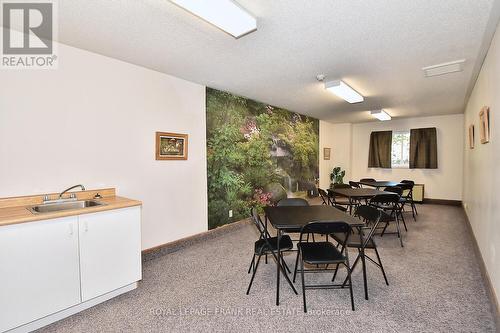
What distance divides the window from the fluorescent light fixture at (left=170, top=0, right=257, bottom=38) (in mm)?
7049

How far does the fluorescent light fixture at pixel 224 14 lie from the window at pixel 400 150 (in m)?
7.05

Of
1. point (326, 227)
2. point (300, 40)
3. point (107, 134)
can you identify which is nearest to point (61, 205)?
point (107, 134)

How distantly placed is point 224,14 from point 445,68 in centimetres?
301

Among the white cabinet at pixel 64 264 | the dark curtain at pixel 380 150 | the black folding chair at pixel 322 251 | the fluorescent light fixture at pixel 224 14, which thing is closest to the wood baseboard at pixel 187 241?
the white cabinet at pixel 64 264

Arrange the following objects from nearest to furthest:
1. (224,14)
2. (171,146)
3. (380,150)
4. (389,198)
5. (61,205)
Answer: (224,14) → (61,205) → (171,146) → (389,198) → (380,150)

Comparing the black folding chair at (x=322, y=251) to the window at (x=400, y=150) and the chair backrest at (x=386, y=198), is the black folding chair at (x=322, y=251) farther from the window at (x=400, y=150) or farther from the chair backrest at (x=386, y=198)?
the window at (x=400, y=150)

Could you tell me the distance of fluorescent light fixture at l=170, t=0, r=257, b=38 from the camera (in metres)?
1.78

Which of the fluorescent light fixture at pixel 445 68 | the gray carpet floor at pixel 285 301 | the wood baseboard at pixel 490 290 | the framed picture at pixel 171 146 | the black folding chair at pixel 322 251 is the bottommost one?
the gray carpet floor at pixel 285 301

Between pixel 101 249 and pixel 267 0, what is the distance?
8.36 ft

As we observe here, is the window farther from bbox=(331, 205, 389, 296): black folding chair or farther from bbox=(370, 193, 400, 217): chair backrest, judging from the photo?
bbox=(331, 205, 389, 296): black folding chair

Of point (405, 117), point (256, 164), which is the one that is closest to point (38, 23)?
point (256, 164)

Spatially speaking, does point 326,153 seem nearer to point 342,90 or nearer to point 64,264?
point 342,90

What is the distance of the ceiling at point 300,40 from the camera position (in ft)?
6.55
